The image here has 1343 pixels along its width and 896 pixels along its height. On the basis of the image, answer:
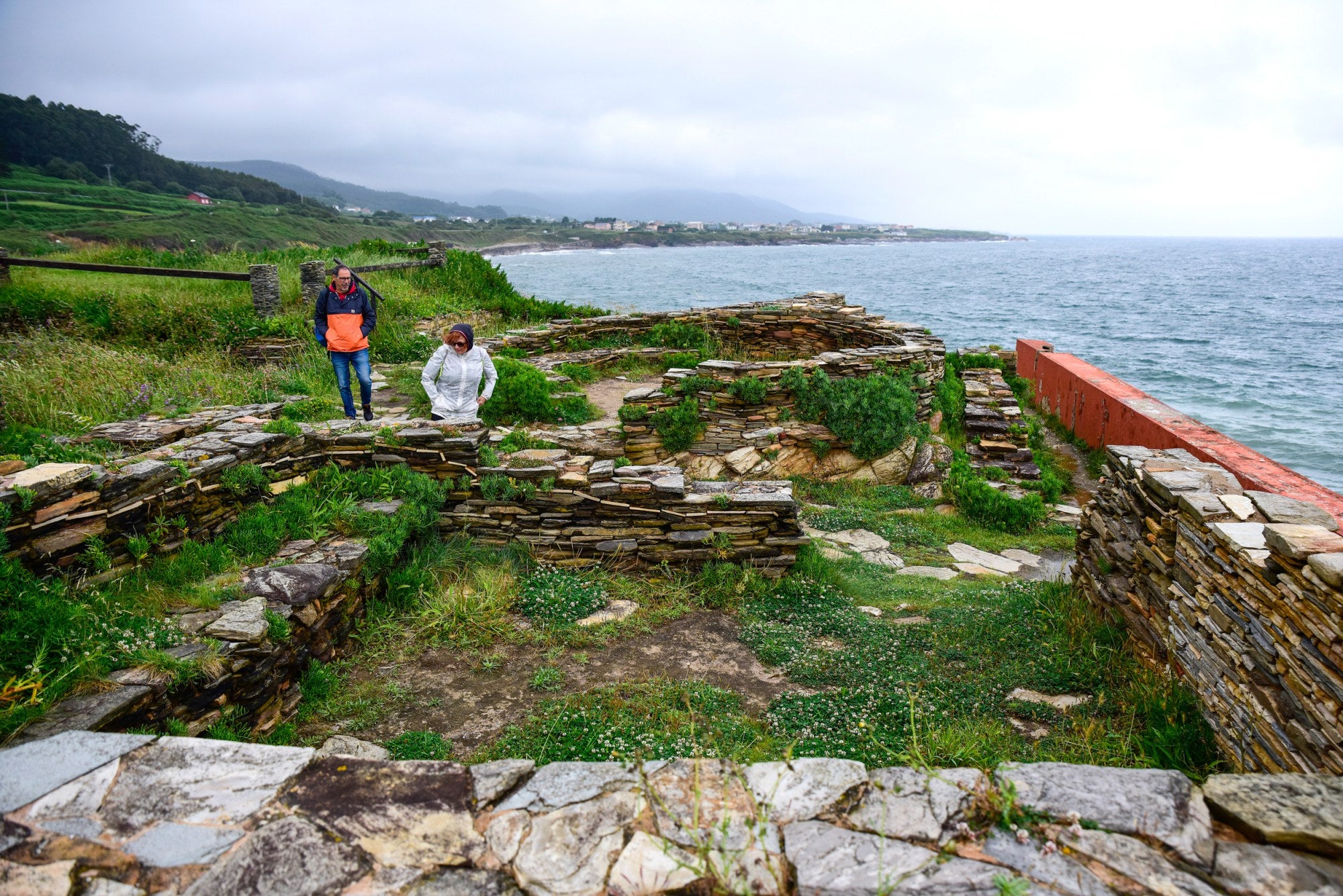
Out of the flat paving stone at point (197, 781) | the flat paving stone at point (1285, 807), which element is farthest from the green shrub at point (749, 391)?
the flat paving stone at point (197, 781)

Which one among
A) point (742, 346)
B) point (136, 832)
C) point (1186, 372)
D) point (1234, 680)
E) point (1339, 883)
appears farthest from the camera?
point (1186, 372)

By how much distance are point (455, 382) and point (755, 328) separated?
7408mm

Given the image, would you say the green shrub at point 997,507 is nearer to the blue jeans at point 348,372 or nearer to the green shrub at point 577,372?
the green shrub at point 577,372

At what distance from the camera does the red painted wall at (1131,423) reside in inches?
223

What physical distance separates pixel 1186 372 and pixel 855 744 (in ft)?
96.3

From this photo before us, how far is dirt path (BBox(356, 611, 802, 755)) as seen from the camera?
3814 millimetres

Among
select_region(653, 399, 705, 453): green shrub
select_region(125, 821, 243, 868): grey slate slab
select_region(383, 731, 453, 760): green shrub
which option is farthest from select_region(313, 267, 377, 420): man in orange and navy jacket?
select_region(125, 821, 243, 868): grey slate slab

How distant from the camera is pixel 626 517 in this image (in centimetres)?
576

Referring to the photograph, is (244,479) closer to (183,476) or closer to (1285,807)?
(183,476)

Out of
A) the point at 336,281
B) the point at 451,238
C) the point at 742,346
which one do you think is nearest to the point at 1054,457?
the point at 742,346

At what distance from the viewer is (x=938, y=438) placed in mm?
9492

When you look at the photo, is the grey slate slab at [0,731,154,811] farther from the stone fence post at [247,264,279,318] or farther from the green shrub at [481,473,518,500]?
the stone fence post at [247,264,279,318]

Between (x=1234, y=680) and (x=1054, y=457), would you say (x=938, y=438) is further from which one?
(x=1234, y=680)

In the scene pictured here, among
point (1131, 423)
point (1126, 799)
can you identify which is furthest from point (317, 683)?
point (1131, 423)
